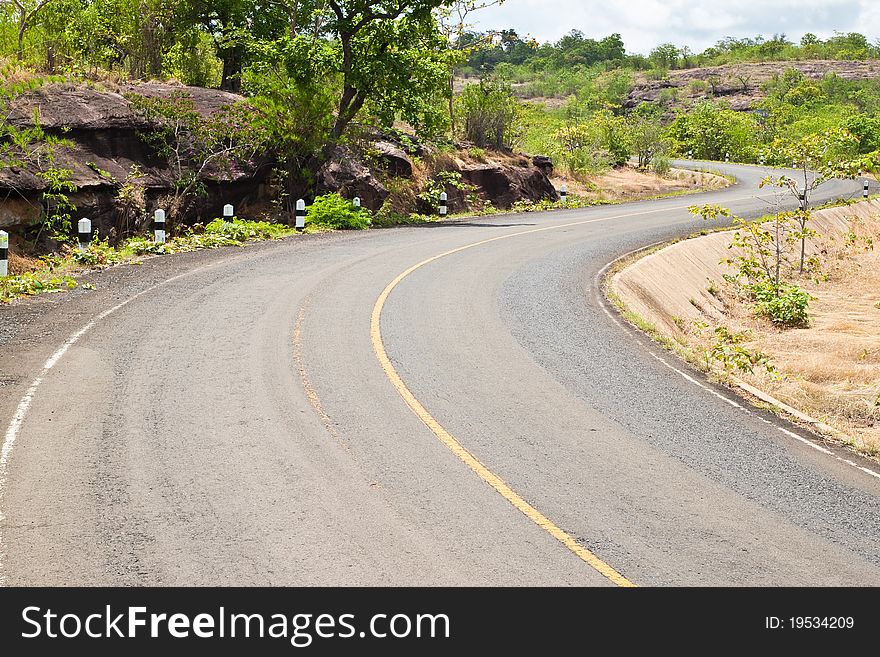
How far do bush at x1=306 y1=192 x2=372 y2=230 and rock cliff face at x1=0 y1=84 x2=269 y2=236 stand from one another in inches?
85.6

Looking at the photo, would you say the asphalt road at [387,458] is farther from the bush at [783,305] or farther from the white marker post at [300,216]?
the white marker post at [300,216]

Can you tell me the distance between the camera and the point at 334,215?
79.9ft

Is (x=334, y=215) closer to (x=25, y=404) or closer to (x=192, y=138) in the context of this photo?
(x=192, y=138)

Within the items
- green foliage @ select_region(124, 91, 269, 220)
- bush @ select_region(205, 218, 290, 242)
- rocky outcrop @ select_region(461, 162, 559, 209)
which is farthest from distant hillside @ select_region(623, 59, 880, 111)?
bush @ select_region(205, 218, 290, 242)

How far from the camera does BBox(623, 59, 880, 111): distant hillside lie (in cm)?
10662

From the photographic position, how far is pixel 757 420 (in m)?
9.38

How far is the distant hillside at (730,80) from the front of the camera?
350ft

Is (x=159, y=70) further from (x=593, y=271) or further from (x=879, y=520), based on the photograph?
(x=879, y=520)

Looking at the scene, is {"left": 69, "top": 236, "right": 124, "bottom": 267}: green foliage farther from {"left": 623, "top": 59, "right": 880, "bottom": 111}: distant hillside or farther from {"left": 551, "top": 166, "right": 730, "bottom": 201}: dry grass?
{"left": 623, "top": 59, "right": 880, "bottom": 111}: distant hillside

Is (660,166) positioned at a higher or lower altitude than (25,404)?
higher

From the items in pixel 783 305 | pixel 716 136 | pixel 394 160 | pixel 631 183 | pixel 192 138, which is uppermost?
pixel 716 136

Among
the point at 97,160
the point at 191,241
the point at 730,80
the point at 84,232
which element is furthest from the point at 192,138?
the point at 730,80

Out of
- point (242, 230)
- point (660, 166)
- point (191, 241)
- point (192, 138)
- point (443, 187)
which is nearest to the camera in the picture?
point (191, 241)

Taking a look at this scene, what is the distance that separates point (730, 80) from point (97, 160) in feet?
346
